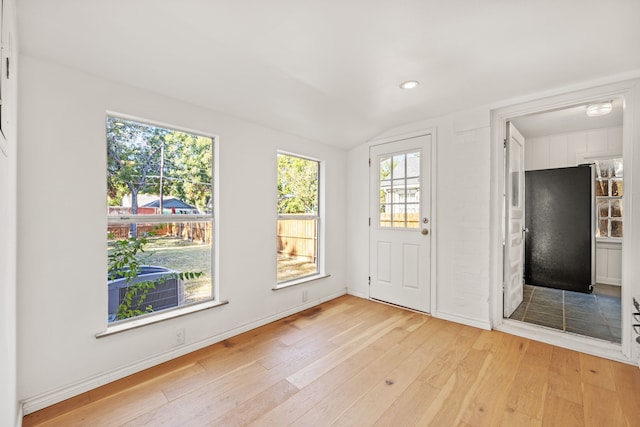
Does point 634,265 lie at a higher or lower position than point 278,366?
higher

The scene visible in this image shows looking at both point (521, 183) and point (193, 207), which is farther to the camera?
point (521, 183)

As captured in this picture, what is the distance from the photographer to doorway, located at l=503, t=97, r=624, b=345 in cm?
380

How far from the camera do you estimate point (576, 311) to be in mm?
3316

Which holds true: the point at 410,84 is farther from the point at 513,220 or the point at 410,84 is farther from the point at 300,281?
the point at 300,281

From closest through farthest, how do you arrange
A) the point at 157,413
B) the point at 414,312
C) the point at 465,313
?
the point at 157,413 → the point at 465,313 → the point at 414,312

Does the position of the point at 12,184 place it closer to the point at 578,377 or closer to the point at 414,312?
the point at 414,312

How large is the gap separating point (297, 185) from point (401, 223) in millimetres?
1381

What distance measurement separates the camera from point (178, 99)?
2.36 meters

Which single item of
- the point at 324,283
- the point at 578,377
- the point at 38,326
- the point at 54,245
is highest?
the point at 54,245

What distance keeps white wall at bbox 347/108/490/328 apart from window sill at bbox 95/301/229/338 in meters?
2.37

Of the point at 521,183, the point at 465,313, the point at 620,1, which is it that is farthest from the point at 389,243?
the point at 620,1

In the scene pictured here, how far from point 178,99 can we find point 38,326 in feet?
6.01

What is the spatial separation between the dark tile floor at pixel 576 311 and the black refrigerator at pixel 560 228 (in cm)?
25

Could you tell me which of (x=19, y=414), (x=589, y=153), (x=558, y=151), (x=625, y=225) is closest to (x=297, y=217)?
(x=19, y=414)
